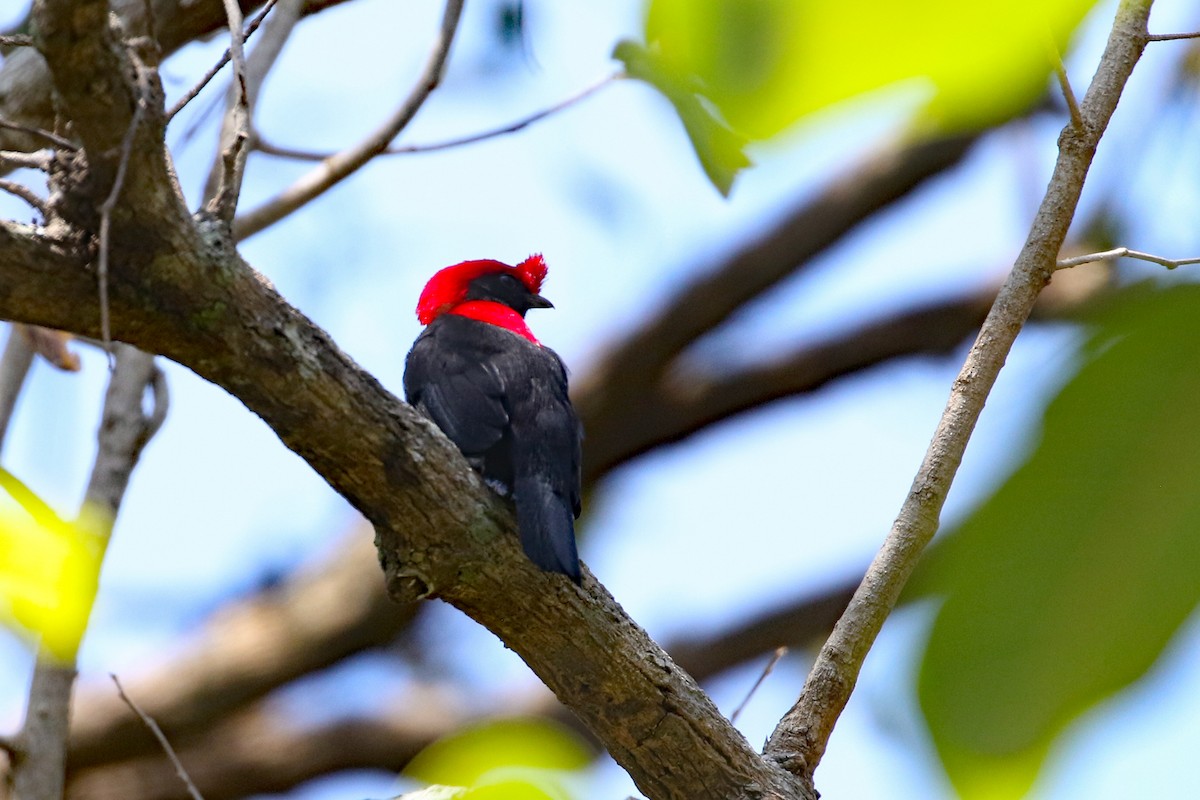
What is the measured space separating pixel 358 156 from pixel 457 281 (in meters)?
0.70

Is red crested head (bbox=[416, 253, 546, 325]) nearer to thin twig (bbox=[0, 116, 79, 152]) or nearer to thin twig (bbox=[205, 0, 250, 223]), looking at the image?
thin twig (bbox=[205, 0, 250, 223])

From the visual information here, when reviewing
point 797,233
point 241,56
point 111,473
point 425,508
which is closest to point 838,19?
point 241,56

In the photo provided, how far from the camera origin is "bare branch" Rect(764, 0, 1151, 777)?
201cm

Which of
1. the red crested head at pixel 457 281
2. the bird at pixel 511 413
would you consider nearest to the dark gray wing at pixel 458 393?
the bird at pixel 511 413

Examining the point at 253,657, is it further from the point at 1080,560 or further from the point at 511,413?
the point at 1080,560

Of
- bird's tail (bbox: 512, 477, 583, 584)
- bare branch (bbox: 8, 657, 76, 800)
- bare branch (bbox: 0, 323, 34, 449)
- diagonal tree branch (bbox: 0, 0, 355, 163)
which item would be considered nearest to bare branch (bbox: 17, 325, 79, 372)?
bare branch (bbox: 0, 323, 34, 449)

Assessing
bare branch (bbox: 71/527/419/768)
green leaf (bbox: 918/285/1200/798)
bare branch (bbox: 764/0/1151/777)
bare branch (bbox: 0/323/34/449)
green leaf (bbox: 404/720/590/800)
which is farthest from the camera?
bare branch (bbox: 71/527/419/768)

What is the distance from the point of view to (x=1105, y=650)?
1.17 ft

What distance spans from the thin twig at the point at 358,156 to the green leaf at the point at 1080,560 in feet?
12.5

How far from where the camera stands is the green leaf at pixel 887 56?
1.24 ft

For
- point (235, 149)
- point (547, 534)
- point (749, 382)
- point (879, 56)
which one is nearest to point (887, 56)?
point (879, 56)

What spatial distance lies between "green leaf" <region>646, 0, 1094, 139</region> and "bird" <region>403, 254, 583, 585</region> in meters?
2.15

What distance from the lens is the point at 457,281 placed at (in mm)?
4723

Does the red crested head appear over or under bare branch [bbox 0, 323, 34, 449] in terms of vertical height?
over
